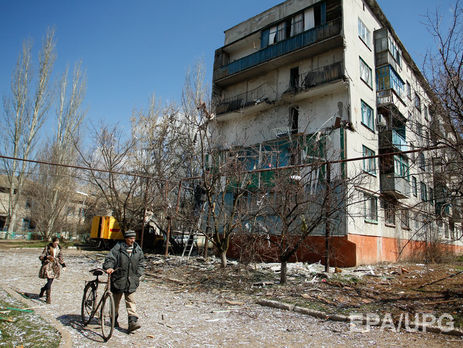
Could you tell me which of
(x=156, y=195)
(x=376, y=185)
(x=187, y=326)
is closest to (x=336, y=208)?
(x=187, y=326)

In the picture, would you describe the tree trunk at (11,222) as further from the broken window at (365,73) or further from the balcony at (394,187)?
the broken window at (365,73)

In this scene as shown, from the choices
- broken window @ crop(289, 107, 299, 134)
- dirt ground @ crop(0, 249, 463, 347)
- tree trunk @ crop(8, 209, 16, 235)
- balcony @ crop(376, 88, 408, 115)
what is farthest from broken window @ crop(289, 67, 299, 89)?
tree trunk @ crop(8, 209, 16, 235)

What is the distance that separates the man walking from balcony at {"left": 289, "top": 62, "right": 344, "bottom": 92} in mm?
16038

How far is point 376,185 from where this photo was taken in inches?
750

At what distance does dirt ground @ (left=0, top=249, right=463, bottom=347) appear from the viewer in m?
5.16

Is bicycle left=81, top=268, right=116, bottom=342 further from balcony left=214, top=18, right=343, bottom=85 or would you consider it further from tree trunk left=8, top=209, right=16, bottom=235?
tree trunk left=8, top=209, right=16, bottom=235

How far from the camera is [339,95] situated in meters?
18.5

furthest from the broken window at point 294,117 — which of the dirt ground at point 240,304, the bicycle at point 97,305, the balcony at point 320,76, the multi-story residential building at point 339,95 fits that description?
the bicycle at point 97,305

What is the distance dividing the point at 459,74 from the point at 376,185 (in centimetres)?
1325

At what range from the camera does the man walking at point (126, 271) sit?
5328 mm

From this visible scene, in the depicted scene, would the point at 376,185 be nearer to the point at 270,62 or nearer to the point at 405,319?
the point at 270,62

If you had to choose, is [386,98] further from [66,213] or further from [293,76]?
[66,213]

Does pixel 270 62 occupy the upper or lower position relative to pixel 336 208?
upper

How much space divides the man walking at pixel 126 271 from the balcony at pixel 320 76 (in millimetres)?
16038
